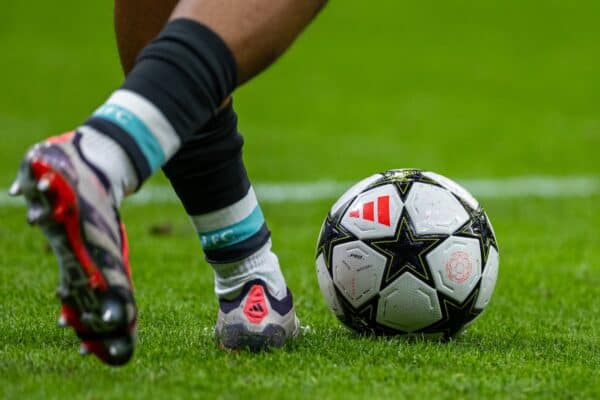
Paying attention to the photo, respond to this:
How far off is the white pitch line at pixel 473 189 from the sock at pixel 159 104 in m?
5.29

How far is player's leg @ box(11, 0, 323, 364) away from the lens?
6.17 ft

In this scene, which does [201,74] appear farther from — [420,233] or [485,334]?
[485,334]

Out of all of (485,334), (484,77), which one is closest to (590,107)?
(484,77)

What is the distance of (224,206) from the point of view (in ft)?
8.54

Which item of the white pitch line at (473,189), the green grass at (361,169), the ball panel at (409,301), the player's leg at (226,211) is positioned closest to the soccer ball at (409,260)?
the ball panel at (409,301)

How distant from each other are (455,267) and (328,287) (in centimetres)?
36

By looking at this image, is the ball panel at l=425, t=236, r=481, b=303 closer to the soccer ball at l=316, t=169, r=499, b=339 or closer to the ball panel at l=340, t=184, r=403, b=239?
the soccer ball at l=316, t=169, r=499, b=339

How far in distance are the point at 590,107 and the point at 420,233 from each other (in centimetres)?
1058

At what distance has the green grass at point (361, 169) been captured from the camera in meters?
2.33

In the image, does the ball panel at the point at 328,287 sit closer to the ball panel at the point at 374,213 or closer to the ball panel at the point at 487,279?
the ball panel at the point at 374,213

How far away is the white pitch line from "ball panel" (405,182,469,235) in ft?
15.1

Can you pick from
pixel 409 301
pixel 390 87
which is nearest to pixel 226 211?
pixel 409 301

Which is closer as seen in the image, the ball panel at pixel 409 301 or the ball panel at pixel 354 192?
the ball panel at pixel 409 301

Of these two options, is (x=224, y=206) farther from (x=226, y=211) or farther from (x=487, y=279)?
(x=487, y=279)
